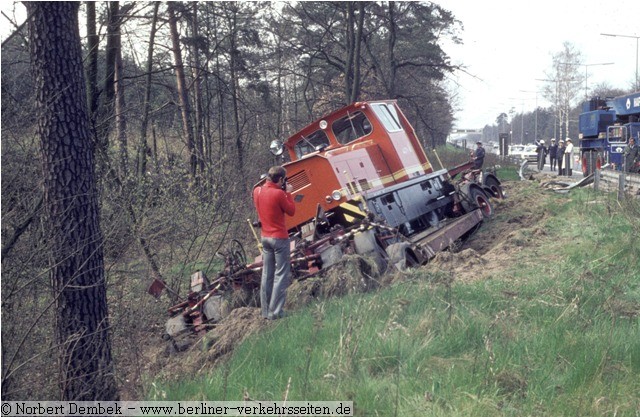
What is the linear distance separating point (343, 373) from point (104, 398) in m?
2.50

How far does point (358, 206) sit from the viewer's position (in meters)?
11.1

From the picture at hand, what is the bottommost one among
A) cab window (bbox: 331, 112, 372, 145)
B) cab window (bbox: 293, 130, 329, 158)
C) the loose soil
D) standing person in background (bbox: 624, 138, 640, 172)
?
the loose soil

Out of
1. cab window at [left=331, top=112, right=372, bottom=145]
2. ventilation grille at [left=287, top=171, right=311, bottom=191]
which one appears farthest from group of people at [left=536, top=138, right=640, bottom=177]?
ventilation grille at [left=287, top=171, right=311, bottom=191]

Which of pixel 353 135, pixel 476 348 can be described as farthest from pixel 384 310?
pixel 353 135

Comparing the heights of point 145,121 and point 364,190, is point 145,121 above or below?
above

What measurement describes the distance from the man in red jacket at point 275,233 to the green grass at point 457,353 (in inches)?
27.1

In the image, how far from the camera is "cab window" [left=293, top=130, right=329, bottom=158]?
1325 cm

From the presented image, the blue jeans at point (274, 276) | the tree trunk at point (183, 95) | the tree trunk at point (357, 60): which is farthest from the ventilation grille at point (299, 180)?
the tree trunk at point (357, 60)

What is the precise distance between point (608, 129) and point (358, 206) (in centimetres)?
1974

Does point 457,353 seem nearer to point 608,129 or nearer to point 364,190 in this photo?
point 364,190

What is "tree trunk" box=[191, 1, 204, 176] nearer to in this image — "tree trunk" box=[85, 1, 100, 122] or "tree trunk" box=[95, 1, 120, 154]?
"tree trunk" box=[95, 1, 120, 154]

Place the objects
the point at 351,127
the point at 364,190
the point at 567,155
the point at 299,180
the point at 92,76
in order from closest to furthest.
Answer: the point at 364,190 → the point at 299,180 → the point at 92,76 → the point at 351,127 → the point at 567,155

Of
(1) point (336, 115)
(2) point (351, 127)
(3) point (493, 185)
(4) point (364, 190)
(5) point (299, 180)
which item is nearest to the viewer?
(4) point (364, 190)

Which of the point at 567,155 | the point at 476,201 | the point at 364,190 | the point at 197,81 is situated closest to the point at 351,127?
the point at 364,190
